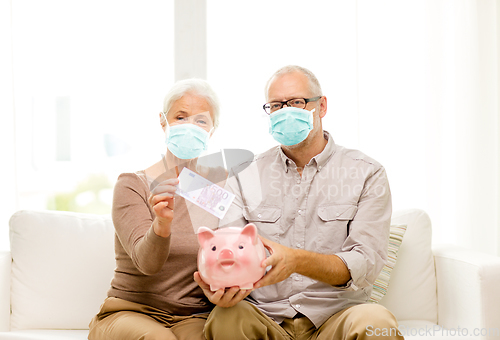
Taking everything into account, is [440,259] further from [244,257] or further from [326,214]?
[244,257]

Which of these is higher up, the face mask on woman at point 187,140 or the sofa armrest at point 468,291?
the face mask on woman at point 187,140

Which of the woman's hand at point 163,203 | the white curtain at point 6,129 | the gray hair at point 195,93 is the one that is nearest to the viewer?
the woman's hand at point 163,203

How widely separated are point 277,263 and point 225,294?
0.60ft

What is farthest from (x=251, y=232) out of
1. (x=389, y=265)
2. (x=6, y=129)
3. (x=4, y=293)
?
(x=6, y=129)

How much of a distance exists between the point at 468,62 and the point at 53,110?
8.05 ft

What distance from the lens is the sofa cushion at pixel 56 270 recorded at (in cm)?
193

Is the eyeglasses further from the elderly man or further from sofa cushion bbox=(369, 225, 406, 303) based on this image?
sofa cushion bbox=(369, 225, 406, 303)

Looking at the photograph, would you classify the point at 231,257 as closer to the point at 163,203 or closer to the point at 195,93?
the point at 163,203

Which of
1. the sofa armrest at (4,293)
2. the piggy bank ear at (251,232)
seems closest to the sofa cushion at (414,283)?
the piggy bank ear at (251,232)

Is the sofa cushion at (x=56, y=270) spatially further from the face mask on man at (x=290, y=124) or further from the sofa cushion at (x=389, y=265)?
the sofa cushion at (x=389, y=265)

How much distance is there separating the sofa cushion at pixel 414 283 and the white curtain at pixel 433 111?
23.4 inches

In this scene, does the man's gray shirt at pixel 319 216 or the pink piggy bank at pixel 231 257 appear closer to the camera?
the pink piggy bank at pixel 231 257

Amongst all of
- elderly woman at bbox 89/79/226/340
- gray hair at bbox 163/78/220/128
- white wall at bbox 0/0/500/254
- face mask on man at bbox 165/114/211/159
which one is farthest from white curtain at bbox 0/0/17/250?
face mask on man at bbox 165/114/211/159

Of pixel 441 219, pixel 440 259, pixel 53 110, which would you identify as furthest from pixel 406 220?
pixel 53 110
